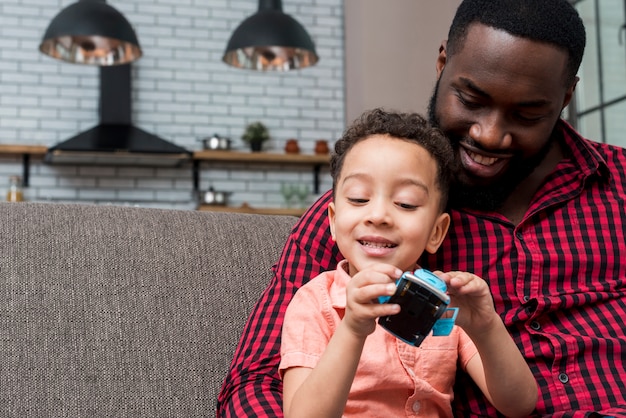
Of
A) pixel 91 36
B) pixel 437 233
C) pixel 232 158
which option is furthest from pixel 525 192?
pixel 232 158

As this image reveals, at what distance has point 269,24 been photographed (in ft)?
16.6

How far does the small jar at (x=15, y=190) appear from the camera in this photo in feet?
19.4

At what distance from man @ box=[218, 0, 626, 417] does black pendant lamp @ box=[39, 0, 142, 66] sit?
3.56 metres

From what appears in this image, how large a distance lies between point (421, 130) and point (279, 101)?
544 cm

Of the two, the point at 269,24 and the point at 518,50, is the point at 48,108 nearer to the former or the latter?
the point at 269,24

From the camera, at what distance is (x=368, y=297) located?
990 mm

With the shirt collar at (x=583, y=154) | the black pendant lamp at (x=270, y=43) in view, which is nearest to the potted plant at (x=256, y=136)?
the black pendant lamp at (x=270, y=43)

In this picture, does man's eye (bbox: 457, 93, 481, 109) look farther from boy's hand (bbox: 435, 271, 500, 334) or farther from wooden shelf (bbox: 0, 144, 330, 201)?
wooden shelf (bbox: 0, 144, 330, 201)

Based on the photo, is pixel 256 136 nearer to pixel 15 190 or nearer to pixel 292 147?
pixel 292 147

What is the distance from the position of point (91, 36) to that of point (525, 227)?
3835 mm

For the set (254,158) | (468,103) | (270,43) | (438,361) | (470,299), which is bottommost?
(254,158)

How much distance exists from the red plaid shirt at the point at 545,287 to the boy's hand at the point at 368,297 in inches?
12.2

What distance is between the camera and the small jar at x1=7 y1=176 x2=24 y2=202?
19.4ft

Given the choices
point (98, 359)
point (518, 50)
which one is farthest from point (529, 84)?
point (98, 359)
